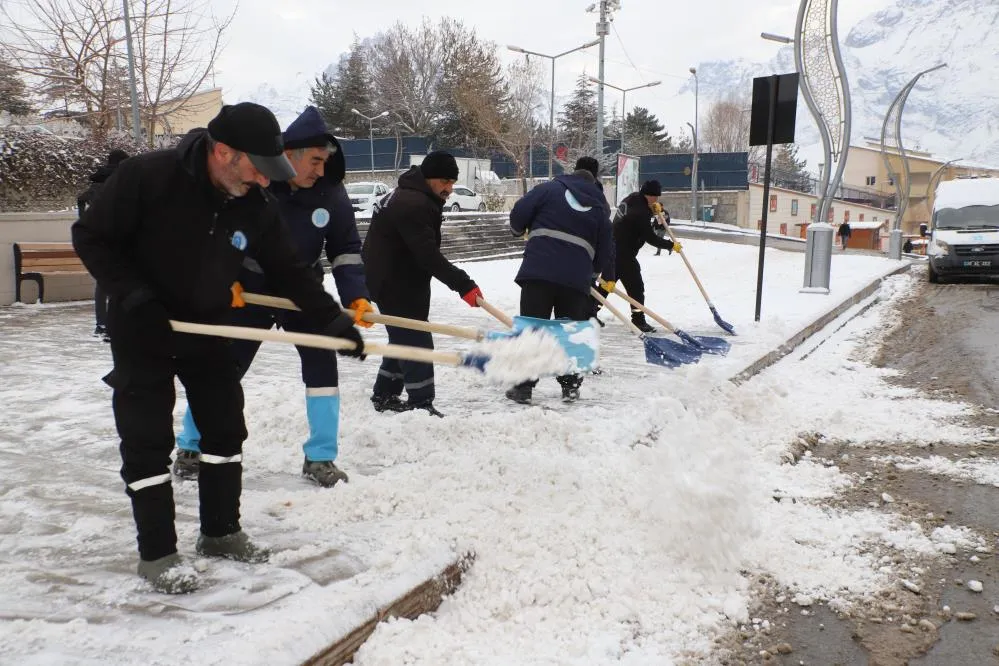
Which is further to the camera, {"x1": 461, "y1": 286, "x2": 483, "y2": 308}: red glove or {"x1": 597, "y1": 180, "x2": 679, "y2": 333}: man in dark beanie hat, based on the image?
{"x1": 597, "y1": 180, "x2": 679, "y2": 333}: man in dark beanie hat

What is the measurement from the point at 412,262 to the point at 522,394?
4.25 ft

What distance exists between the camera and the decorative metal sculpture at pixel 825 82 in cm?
1352

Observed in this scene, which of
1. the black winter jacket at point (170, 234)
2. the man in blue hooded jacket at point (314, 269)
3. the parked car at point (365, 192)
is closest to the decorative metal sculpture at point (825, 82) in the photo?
the man in blue hooded jacket at point (314, 269)

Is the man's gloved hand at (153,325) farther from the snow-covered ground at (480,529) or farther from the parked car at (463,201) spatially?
the parked car at (463,201)

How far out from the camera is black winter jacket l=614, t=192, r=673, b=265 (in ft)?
28.5

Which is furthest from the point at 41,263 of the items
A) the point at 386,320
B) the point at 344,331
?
the point at 344,331

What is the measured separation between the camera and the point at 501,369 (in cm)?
353

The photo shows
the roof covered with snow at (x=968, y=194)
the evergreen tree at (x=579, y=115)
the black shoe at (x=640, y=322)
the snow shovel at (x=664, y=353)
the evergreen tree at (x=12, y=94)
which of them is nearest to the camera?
the snow shovel at (x=664, y=353)

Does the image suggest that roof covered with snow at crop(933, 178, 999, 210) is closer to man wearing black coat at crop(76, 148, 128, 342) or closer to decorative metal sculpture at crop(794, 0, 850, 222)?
decorative metal sculpture at crop(794, 0, 850, 222)

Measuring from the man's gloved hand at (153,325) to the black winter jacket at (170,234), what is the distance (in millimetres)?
38

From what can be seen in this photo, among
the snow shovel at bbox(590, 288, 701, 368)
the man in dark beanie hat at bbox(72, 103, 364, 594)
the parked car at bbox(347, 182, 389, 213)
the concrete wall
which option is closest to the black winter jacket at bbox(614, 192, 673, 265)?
the snow shovel at bbox(590, 288, 701, 368)

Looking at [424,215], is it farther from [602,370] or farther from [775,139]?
[775,139]

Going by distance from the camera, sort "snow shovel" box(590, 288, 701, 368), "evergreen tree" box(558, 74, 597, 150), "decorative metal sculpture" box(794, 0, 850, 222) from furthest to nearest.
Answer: "evergreen tree" box(558, 74, 597, 150), "decorative metal sculpture" box(794, 0, 850, 222), "snow shovel" box(590, 288, 701, 368)

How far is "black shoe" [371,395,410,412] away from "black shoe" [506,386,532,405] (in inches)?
34.1
